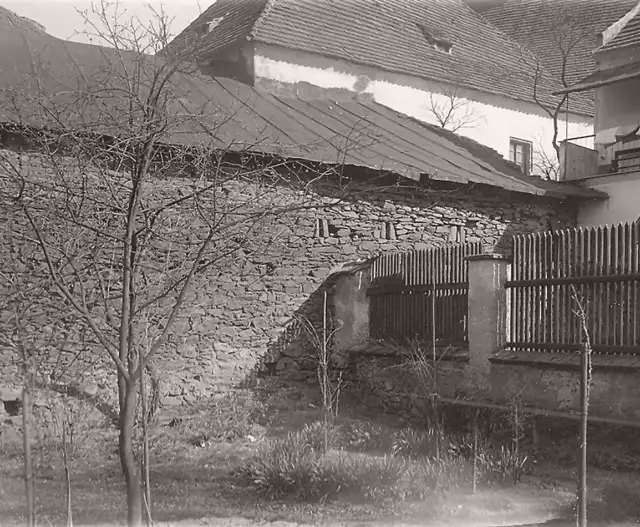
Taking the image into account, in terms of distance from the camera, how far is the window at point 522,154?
846 inches

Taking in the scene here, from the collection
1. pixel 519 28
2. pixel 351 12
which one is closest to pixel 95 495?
pixel 351 12

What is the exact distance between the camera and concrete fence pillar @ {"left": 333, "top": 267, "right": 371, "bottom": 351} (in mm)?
11977

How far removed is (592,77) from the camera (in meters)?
18.0

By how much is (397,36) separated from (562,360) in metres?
12.8

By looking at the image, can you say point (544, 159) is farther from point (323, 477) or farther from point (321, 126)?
point (323, 477)

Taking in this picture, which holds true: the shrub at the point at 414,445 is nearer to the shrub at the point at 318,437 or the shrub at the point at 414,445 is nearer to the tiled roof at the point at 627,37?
the shrub at the point at 318,437

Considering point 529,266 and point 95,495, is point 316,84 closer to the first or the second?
point 529,266

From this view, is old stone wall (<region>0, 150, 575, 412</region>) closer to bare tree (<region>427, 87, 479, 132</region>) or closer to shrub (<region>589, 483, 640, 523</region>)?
shrub (<region>589, 483, 640, 523</region>)

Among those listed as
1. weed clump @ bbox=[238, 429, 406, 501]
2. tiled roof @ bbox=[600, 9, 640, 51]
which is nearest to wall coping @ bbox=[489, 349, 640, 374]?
weed clump @ bbox=[238, 429, 406, 501]

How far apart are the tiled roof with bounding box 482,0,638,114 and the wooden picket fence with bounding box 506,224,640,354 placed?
1468 centimetres

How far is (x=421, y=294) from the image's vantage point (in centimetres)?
1067

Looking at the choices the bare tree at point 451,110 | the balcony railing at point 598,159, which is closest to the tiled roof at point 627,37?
the balcony railing at point 598,159

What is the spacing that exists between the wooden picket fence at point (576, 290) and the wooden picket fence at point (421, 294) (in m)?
0.89

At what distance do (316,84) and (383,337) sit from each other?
755 cm
